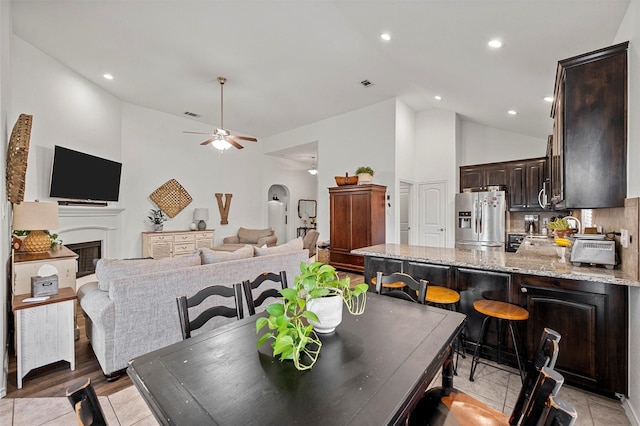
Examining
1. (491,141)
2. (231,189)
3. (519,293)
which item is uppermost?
(491,141)

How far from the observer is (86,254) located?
5066mm

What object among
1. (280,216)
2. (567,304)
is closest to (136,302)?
(567,304)

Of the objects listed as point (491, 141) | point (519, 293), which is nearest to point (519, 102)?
point (491, 141)

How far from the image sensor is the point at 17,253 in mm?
3059

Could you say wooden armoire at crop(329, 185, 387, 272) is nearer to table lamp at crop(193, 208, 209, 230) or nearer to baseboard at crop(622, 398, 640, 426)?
table lamp at crop(193, 208, 209, 230)

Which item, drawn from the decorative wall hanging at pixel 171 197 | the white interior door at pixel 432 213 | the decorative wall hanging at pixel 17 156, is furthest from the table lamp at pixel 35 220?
the white interior door at pixel 432 213

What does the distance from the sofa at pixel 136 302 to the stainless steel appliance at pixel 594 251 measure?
3165mm

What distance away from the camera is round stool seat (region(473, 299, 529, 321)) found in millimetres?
2087

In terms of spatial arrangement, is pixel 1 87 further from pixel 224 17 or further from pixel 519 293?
pixel 519 293

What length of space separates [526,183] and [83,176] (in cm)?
807

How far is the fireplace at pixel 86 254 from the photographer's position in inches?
191

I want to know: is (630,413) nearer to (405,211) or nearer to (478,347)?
(478,347)

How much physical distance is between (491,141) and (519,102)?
2289mm

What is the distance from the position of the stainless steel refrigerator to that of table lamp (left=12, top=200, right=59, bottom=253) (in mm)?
6459
